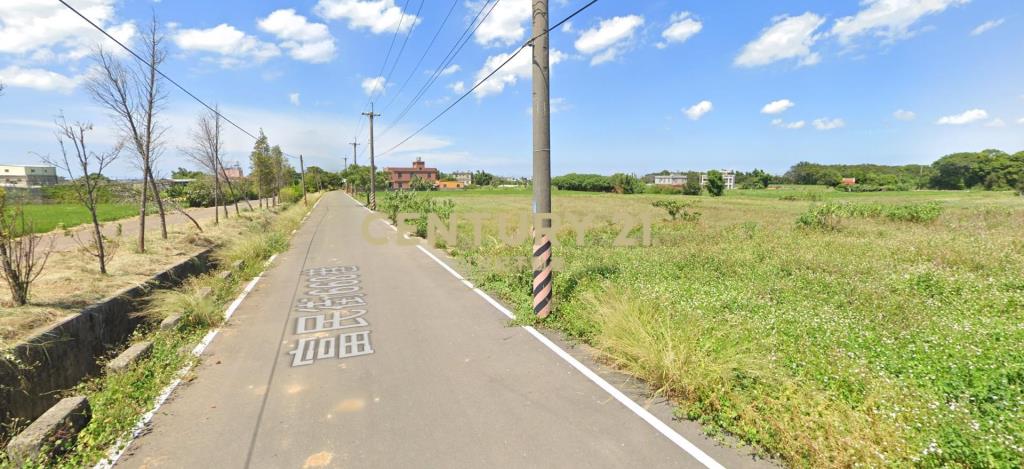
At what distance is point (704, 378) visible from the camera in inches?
170

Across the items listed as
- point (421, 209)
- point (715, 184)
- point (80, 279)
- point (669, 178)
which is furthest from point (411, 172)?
point (80, 279)

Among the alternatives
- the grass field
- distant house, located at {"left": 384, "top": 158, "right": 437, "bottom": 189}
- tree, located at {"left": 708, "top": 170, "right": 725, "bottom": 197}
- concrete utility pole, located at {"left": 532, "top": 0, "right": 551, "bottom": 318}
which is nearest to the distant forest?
tree, located at {"left": 708, "top": 170, "right": 725, "bottom": 197}

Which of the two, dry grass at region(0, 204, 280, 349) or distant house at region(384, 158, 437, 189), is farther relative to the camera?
distant house at region(384, 158, 437, 189)

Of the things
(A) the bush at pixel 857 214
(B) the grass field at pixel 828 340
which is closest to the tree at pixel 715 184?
(A) the bush at pixel 857 214

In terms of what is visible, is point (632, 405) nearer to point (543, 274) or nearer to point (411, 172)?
point (543, 274)

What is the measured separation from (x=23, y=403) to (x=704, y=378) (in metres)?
6.73

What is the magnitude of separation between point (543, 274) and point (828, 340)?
12.4ft

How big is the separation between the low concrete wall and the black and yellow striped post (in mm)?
5877

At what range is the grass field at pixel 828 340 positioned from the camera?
3.28m

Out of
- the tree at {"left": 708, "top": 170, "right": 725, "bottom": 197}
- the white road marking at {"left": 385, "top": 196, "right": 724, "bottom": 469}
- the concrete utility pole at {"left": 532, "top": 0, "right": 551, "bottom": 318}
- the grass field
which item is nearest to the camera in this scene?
the grass field

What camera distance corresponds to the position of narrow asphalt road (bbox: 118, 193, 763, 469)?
141 inches

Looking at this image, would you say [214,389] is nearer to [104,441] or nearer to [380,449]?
[104,441]

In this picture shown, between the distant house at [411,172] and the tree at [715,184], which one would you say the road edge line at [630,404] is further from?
the distant house at [411,172]

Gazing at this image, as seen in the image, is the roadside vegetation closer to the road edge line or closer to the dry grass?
the dry grass
